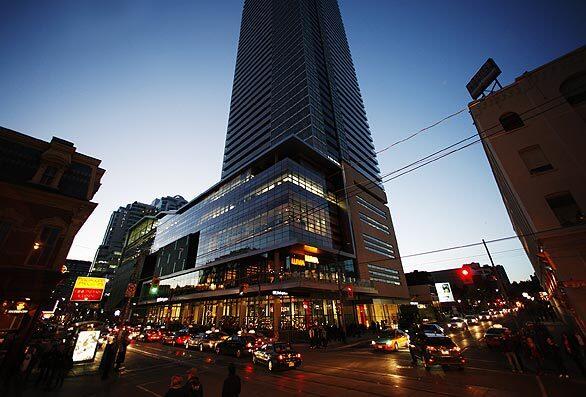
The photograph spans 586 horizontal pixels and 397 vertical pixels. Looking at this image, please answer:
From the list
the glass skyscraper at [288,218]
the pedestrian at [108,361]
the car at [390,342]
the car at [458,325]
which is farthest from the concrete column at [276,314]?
the car at [458,325]

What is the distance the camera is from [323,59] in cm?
9525

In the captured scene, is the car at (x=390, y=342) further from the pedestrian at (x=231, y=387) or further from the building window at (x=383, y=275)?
the building window at (x=383, y=275)

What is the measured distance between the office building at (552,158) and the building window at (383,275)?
40547 millimetres

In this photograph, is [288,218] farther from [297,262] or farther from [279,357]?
[279,357]

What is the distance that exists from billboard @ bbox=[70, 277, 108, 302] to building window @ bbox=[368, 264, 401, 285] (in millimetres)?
48247

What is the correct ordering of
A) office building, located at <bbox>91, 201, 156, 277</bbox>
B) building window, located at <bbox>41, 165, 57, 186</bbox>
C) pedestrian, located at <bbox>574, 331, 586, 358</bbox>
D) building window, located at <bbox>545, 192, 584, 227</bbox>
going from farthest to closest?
office building, located at <bbox>91, 201, 156, 277</bbox>, building window, located at <bbox>41, 165, 57, 186</bbox>, building window, located at <bbox>545, 192, 584, 227</bbox>, pedestrian, located at <bbox>574, 331, 586, 358</bbox>

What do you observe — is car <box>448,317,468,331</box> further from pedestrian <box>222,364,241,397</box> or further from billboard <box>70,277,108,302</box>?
billboard <box>70,277,108,302</box>

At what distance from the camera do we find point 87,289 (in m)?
20.3

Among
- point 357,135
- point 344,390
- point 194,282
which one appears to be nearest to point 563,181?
point 344,390

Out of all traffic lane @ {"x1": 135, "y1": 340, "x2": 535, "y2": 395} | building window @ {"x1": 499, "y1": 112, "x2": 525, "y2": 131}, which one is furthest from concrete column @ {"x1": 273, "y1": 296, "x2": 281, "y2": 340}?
building window @ {"x1": 499, "y1": 112, "x2": 525, "y2": 131}

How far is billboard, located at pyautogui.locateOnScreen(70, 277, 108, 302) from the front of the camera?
19.8 m

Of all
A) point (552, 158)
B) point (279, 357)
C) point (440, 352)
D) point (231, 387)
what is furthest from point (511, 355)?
point (231, 387)

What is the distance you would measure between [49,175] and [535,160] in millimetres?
33411

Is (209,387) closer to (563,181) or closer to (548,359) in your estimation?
(548,359)
